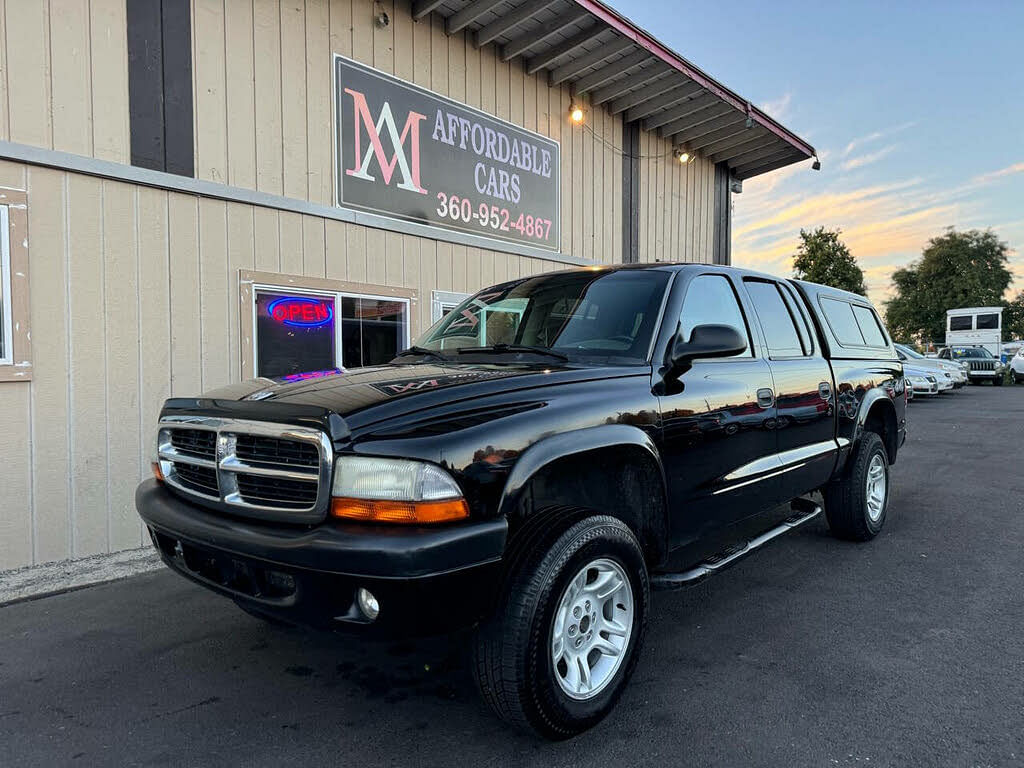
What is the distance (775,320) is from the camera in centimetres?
407

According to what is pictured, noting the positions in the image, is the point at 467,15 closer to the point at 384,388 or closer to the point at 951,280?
the point at 384,388

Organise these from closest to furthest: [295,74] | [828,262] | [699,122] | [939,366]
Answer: [295,74] → [699,122] → [939,366] → [828,262]

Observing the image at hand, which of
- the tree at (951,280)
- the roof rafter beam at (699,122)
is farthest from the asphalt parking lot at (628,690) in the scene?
the tree at (951,280)

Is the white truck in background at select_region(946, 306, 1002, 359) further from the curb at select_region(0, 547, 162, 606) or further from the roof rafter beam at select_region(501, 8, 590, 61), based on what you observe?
the curb at select_region(0, 547, 162, 606)

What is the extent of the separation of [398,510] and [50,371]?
3771 mm

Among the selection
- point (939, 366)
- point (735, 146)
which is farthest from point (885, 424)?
point (939, 366)

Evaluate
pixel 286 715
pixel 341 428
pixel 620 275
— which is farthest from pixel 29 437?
pixel 620 275

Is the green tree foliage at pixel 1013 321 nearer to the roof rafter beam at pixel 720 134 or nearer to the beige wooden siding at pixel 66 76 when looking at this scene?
the roof rafter beam at pixel 720 134

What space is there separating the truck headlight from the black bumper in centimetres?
4

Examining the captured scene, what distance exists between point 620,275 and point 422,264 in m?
3.87

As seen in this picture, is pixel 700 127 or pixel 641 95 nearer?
pixel 641 95

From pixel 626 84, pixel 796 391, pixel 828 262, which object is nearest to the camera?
pixel 796 391

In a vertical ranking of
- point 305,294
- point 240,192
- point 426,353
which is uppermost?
point 240,192

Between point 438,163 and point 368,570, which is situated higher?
point 438,163
